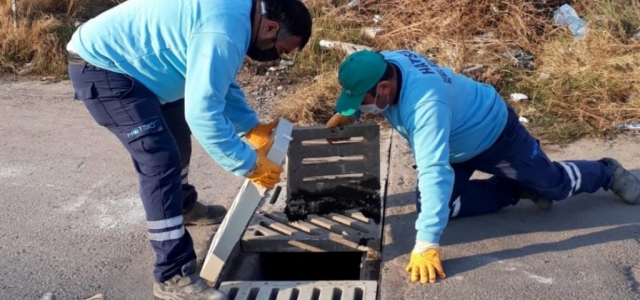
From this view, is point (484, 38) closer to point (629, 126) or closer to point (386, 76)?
point (629, 126)

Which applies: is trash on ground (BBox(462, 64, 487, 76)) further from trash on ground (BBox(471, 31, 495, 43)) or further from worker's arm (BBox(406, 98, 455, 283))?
worker's arm (BBox(406, 98, 455, 283))

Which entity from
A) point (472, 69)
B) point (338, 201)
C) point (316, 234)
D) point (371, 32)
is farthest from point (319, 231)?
point (371, 32)

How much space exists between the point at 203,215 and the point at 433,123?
1.36 meters

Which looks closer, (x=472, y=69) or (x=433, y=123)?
(x=433, y=123)

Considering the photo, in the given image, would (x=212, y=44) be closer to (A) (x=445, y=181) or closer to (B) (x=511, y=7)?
(A) (x=445, y=181)

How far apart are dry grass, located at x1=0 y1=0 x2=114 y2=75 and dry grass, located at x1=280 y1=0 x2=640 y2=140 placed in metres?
2.16

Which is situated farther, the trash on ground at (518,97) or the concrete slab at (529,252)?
the trash on ground at (518,97)

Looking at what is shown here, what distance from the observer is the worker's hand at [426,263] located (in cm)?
328

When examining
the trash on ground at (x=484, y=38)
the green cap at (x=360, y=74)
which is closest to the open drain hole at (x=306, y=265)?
the green cap at (x=360, y=74)

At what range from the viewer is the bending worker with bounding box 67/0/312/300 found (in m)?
2.91

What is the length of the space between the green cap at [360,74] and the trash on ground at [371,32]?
3581 mm

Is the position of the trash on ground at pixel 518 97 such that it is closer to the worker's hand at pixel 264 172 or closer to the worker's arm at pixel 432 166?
the worker's arm at pixel 432 166

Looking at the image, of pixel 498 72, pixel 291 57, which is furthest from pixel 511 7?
pixel 291 57

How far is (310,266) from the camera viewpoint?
13.1 ft
